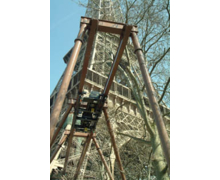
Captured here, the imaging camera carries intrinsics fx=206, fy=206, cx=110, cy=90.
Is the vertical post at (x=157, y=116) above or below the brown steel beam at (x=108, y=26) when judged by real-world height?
below

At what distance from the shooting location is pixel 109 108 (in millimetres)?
16703

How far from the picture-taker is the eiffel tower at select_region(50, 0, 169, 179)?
10.2 metres

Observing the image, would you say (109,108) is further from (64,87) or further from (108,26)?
(64,87)

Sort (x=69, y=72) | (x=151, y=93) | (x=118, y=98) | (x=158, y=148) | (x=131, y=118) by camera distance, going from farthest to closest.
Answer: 1. (x=118, y=98)
2. (x=131, y=118)
3. (x=158, y=148)
4. (x=69, y=72)
5. (x=151, y=93)

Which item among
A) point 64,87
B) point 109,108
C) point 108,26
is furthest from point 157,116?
point 109,108

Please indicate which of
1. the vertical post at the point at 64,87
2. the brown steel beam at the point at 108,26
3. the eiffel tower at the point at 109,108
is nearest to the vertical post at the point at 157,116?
the brown steel beam at the point at 108,26

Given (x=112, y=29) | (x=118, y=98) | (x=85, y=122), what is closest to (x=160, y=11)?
(x=112, y=29)

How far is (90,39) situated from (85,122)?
403 centimetres

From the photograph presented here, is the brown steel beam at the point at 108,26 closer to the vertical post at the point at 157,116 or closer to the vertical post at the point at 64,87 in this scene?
the vertical post at the point at 64,87

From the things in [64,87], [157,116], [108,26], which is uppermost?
[108,26]

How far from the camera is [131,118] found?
75.6ft

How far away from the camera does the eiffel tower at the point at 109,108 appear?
404 inches

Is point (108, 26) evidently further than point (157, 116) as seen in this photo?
Yes

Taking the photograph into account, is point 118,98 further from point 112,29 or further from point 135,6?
point 112,29
